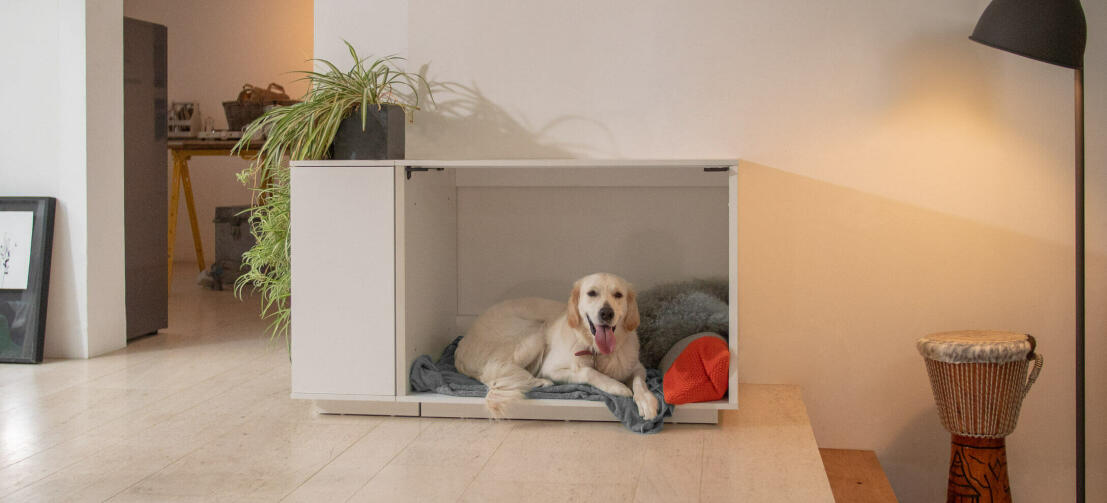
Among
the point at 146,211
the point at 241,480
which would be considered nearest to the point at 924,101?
the point at 241,480

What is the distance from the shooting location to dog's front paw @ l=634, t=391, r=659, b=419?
2523 millimetres

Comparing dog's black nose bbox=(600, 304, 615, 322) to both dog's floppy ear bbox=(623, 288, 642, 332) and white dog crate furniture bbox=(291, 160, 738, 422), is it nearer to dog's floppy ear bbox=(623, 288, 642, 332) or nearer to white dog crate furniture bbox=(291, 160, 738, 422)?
dog's floppy ear bbox=(623, 288, 642, 332)

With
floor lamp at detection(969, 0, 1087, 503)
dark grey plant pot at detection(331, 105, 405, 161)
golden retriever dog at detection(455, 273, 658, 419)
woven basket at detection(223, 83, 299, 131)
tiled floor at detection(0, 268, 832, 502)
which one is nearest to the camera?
tiled floor at detection(0, 268, 832, 502)

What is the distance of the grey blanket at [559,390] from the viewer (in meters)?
2.54

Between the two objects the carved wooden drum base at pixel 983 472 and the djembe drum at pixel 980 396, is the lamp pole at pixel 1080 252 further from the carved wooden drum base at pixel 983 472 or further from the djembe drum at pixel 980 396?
the carved wooden drum base at pixel 983 472

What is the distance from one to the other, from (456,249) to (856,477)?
159 centimetres

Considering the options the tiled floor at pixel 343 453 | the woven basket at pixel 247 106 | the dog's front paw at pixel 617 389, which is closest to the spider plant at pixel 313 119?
the tiled floor at pixel 343 453

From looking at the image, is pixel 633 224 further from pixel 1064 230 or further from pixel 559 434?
pixel 1064 230

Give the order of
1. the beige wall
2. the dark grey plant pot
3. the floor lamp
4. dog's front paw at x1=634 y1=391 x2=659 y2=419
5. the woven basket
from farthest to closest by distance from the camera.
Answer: the beige wall
the woven basket
the dark grey plant pot
dog's front paw at x1=634 y1=391 x2=659 y2=419
the floor lamp

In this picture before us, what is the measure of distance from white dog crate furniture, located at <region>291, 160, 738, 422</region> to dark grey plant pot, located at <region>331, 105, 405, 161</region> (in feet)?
0.41

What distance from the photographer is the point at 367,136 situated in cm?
278

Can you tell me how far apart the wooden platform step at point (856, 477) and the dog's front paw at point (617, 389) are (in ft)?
2.24

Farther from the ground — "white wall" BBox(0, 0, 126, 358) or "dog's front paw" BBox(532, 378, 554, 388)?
"white wall" BBox(0, 0, 126, 358)

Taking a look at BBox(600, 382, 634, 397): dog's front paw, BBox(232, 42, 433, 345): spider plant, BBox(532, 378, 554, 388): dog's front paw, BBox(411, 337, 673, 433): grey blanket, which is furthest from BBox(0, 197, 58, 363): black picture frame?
BBox(600, 382, 634, 397): dog's front paw
